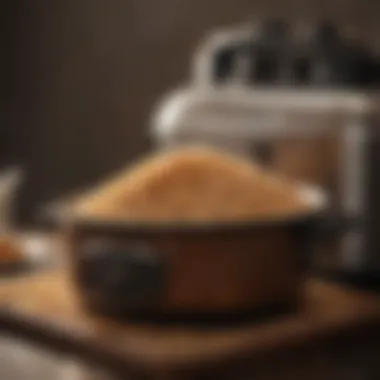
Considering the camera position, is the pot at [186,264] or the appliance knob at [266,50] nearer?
the pot at [186,264]

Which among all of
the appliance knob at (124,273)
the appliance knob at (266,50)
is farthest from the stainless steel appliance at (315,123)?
the appliance knob at (124,273)

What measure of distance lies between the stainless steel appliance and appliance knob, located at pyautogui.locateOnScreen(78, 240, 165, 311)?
0.53ft

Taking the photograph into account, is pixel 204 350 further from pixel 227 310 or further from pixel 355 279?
pixel 355 279

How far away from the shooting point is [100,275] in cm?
71

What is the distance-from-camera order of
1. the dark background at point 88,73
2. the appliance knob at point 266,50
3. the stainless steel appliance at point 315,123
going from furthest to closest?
the dark background at point 88,73 → the appliance knob at point 266,50 → the stainless steel appliance at point 315,123

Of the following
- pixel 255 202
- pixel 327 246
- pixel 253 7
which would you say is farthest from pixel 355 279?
pixel 253 7

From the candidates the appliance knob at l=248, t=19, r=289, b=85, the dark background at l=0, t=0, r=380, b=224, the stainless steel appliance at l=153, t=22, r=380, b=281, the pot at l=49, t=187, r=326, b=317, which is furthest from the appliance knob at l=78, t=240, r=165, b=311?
the dark background at l=0, t=0, r=380, b=224

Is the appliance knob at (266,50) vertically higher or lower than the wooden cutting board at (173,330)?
higher

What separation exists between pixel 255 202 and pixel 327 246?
0.14 meters

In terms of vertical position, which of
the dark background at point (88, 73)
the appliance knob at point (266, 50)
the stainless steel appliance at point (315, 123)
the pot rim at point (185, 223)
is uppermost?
the dark background at point (88, 73)

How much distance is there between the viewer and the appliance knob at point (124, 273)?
27.3 inches

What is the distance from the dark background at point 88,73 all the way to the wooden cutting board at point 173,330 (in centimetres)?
51

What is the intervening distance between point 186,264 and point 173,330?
0.05 metres

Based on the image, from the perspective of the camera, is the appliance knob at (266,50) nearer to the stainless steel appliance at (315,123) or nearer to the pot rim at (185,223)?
the stainless steel appliance at (315,123)
